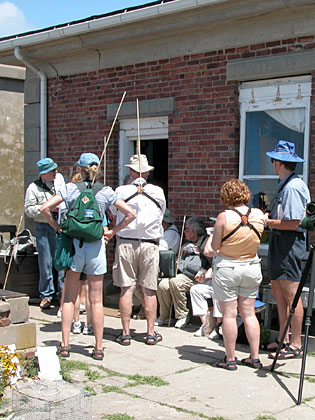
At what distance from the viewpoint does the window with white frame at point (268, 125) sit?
23.4 ft

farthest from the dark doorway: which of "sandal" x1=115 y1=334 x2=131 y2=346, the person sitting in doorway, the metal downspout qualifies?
"sandal" x1=115 y1=334 x2=131 y2=346

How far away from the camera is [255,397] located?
15.8 ft

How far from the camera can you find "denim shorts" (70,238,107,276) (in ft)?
18.6

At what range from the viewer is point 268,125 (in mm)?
7520

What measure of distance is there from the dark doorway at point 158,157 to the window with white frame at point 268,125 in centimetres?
216

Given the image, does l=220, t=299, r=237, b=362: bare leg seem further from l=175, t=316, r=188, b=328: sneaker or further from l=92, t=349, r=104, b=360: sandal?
l=175, t=316, r=188, b=328: sneaker

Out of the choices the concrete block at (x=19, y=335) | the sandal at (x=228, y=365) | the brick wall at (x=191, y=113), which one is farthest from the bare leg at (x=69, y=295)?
the brick wall at (x=191, y=113)

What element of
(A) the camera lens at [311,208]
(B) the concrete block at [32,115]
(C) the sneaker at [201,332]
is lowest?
(C) the sneaker at [201,332]

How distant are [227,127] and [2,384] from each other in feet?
15.3

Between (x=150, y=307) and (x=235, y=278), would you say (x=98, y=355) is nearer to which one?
(x=150, y=307)

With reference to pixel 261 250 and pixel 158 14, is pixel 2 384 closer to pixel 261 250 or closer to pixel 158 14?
pixel 261 250

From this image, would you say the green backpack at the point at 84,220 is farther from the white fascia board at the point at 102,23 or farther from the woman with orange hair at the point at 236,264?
the white fascia board at the point at 102,23

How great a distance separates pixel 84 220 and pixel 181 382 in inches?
64.9

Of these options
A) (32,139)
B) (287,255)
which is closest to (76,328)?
(287,255)
